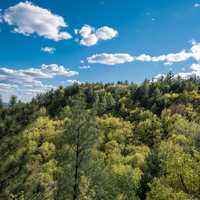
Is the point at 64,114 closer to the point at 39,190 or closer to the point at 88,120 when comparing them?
the point at 88,120

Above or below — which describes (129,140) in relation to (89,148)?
below

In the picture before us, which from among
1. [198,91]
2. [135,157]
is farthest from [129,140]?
[198,91]

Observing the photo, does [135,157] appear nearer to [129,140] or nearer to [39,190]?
[129,140]

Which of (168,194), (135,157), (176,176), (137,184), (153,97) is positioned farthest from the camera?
(153,97)

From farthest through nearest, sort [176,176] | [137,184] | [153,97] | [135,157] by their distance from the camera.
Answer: [153,97] → [135,157] → [137,184] → [176,176]

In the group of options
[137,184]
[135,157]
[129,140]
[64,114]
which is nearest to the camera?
[64,114]

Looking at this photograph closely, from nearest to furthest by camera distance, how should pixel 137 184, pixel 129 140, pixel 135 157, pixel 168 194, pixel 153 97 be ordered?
pixel 168 194, pixel 137 184, pixel 135 157, pixel 129 140, pixel 153 97

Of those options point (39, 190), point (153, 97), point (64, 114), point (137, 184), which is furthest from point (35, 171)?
point (153, 97)

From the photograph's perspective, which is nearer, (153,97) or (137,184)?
(137,184)

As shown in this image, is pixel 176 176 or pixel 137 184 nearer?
pixel 176 176
